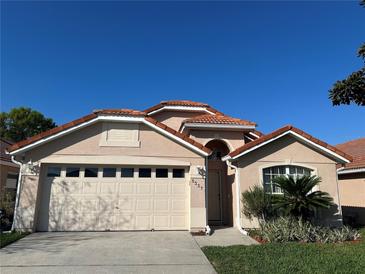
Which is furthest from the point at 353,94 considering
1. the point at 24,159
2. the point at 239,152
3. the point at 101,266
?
the point at 24,159

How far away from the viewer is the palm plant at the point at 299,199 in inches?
413

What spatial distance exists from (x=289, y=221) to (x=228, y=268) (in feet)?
16.0

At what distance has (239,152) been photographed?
11.7 m

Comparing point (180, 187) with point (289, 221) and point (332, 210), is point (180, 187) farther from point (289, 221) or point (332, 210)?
point (332, 210)

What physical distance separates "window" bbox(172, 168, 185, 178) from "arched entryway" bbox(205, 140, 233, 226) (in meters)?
2.33

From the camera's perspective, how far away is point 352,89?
7.16 metres

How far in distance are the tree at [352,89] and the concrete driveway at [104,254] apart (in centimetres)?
543

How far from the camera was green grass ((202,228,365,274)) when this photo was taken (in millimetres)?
6621

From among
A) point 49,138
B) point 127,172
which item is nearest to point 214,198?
point 127,172

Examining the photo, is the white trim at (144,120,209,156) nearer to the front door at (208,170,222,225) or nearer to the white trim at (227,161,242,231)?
the white trim at (227,161,242,231)

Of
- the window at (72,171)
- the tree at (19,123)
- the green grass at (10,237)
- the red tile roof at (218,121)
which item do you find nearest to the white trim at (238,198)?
the red tile roof at (218,121)

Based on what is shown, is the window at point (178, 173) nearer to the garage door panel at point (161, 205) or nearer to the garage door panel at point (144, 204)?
the garage door panel at point (161, 205)

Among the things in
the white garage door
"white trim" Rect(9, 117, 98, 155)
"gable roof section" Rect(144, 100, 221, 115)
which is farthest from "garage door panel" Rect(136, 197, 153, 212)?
"gable roof section" Rect(144, 100, 221, 115)

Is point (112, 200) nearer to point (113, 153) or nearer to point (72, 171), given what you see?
point (113, 153)
